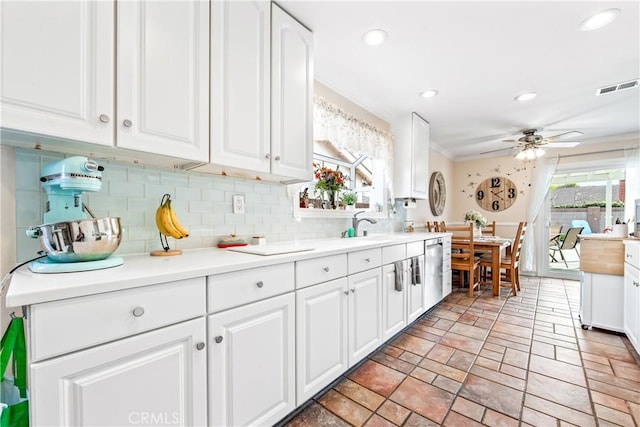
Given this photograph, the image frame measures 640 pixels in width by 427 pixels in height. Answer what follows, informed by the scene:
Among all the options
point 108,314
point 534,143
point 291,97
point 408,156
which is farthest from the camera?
point 534,143

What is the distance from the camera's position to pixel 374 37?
1937 mm

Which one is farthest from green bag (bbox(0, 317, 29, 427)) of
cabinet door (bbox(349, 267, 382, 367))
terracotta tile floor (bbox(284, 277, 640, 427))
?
cabinet door (bbox(349, 267, 382, 367))

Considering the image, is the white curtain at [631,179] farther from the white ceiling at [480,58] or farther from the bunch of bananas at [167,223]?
the bunch of bananas at [167,223]

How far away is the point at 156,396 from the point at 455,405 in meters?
1.55

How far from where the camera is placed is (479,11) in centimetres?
170

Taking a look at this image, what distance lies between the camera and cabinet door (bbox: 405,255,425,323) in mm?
2455

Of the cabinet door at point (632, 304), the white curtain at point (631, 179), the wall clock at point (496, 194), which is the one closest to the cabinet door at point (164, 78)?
the cabinet door at point (632, 304)

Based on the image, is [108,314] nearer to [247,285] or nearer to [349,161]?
[247,285]

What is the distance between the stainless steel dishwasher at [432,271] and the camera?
282 centimetres

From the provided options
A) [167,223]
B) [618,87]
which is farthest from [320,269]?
[618,87]

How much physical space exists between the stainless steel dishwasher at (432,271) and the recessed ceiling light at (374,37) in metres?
1.87

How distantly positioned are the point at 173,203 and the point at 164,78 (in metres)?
0.65

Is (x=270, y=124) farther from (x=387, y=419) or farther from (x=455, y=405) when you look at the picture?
(x=455, y=405)

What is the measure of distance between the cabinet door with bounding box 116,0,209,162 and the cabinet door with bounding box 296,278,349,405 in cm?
95
